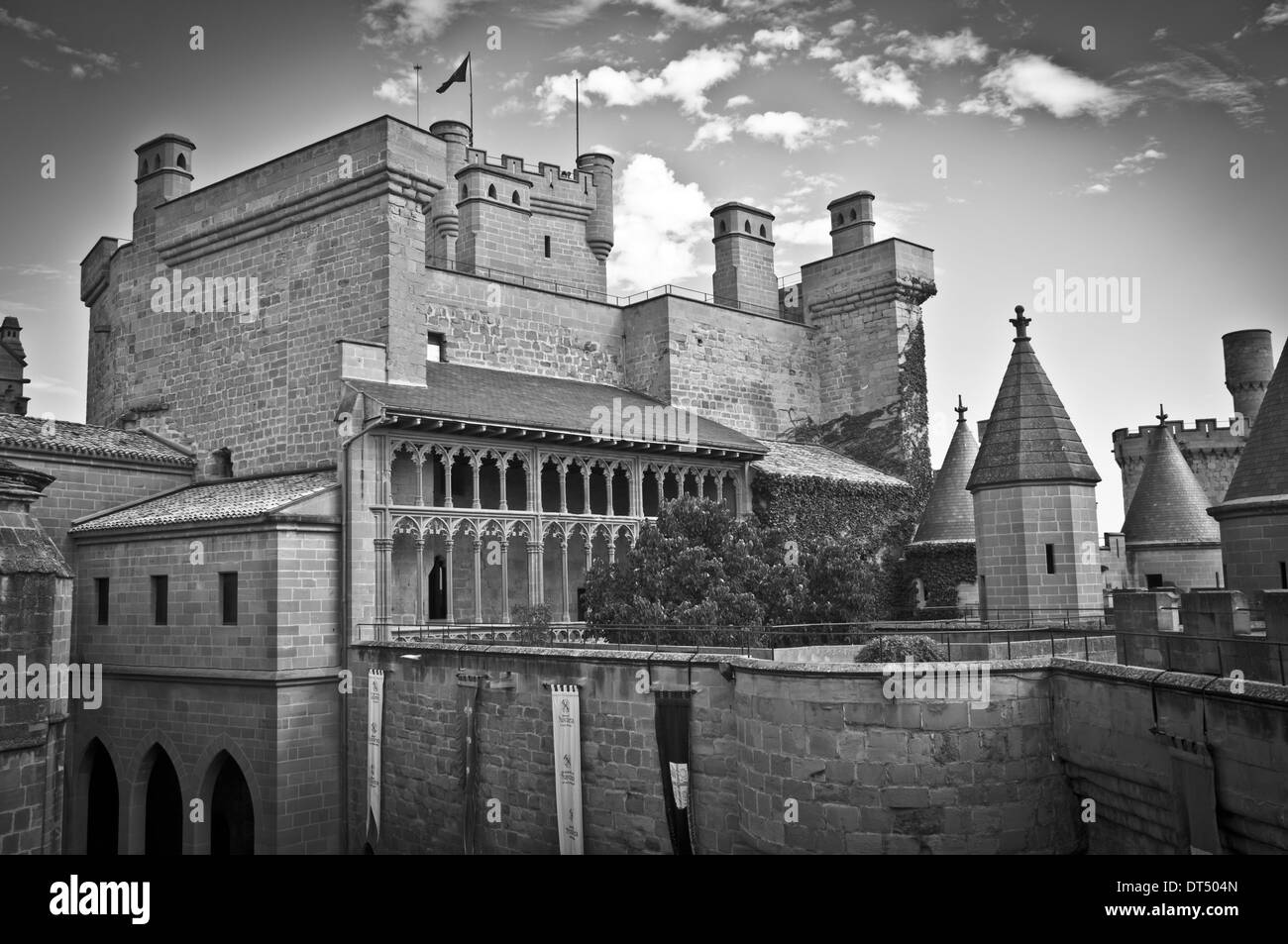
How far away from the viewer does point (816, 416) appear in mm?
40344

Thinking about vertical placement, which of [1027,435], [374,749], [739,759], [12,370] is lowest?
[374,749]

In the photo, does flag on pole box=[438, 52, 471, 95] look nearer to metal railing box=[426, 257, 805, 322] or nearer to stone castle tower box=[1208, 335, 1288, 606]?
metal railing box=[426, 257, 805, 322]

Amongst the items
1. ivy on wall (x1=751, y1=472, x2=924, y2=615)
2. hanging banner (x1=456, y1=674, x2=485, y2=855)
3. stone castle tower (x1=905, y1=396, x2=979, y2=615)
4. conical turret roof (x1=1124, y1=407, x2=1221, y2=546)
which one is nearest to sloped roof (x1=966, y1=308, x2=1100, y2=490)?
hanging banner (x1=456, y1=674, x2=485, y2=855)

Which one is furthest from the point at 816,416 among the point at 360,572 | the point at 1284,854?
the point at 1284,854

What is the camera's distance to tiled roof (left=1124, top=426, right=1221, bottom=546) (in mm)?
31094

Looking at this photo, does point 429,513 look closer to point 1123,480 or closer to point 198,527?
point 198,527

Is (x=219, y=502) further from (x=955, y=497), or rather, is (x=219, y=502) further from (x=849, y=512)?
(x=955, y=497)

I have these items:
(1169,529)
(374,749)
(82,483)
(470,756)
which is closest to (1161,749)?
(470,756)

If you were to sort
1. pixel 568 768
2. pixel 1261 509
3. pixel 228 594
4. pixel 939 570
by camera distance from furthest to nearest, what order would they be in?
pixel 939 570, pixel 228 594, pixel 1261 509, pixel 568 768

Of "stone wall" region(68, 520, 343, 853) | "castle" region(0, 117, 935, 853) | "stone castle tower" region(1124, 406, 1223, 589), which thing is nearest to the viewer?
"stone wall" region(68, 520, 343, 853)

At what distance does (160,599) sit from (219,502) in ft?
8.51

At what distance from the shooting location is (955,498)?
34312 millimetres

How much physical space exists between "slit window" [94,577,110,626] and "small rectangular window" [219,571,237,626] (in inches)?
170
